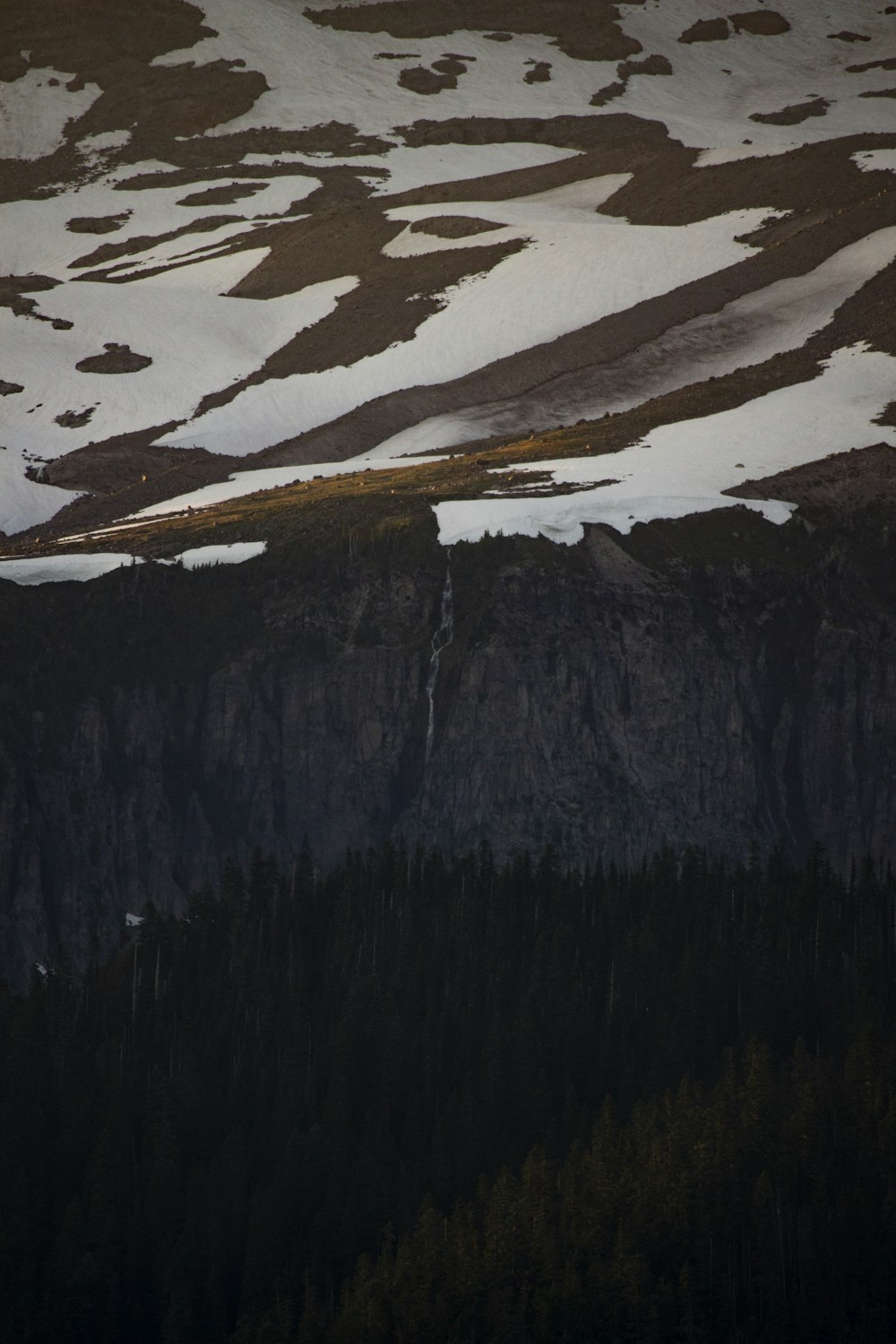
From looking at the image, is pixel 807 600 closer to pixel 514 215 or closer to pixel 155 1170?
pixel 155 1170

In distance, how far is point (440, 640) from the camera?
10325 cm

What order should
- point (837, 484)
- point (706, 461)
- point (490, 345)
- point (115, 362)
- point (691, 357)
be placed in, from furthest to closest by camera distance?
point (115, 362), point (490, 345), point (691, 357), point (706, 461), point (837, 484)

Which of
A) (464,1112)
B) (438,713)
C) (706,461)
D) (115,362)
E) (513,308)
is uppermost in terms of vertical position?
(706,461)

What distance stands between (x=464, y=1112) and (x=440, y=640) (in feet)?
109

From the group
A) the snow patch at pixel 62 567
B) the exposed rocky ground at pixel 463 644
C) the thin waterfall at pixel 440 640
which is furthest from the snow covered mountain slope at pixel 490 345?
the snow patch at pixel 62 567

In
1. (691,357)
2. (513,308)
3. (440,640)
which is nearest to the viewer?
(440,640)

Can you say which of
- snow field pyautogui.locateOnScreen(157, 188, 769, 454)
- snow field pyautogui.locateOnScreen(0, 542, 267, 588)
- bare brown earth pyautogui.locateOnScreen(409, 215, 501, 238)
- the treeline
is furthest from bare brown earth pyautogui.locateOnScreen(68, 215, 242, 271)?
the treeline

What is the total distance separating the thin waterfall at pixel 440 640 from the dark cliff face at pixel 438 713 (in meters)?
0.27

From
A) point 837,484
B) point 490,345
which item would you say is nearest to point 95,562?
point 837,484

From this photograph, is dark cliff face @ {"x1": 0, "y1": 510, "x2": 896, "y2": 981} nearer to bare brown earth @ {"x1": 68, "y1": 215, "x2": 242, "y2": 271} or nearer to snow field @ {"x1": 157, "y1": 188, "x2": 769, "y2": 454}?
snow field @ {"x1": 157, "y1": 188, "x2": 769, "y2": 454}

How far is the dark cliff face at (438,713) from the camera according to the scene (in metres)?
98.2

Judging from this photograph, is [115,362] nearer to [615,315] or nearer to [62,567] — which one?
[615,315]

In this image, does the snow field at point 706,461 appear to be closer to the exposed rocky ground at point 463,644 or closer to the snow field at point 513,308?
the exposed rocky ground at point 463,644

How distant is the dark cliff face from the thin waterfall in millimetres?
273
